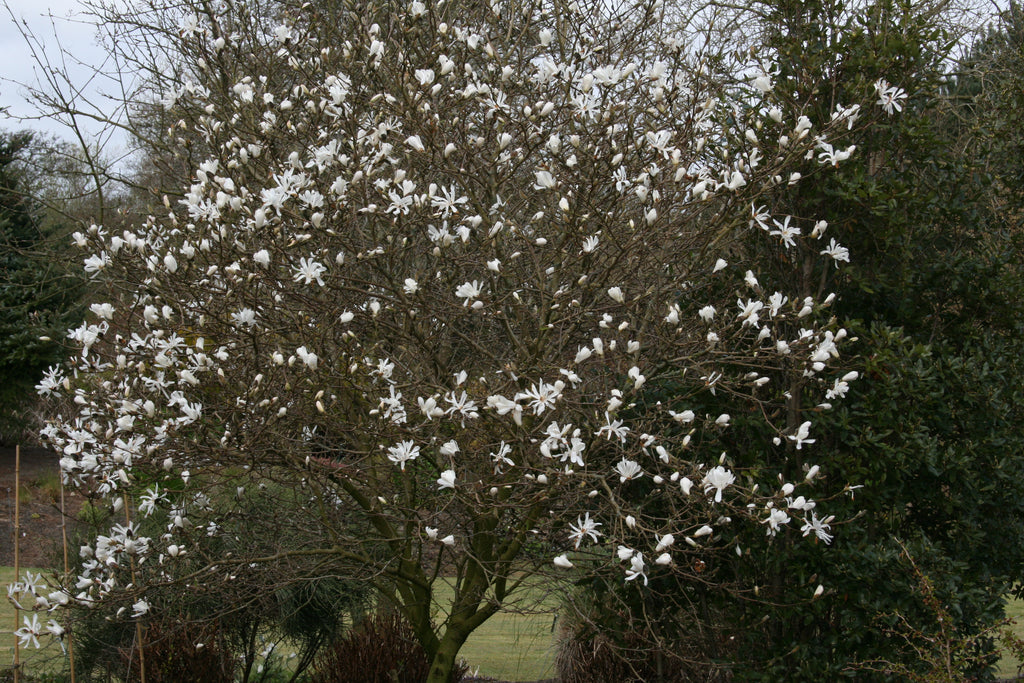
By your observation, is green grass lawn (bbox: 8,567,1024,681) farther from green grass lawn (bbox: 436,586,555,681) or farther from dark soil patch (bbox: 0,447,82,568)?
dark soil patch (bbox: 0,447,82,568)

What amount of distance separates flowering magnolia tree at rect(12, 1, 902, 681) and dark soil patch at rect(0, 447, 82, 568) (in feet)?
21.3

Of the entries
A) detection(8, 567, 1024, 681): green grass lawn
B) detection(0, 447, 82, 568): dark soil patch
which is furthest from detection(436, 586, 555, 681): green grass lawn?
detection(0, 447, 82, 568): dark soil patch

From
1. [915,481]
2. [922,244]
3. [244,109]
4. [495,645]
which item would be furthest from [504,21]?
[495,645]

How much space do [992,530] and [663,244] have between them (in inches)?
85.4

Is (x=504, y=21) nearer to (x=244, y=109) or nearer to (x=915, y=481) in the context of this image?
(x=244, y=109)

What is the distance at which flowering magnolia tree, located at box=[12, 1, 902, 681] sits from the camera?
145 inches

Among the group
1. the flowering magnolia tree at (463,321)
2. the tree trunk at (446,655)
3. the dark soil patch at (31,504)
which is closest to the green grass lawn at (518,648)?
the tree trunk at (446,655)

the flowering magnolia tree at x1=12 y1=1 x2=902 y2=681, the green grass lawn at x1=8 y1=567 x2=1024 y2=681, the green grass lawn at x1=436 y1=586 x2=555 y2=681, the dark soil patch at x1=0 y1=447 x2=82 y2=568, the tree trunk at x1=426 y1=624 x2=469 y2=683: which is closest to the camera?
the flowering magnolia tree at x1=12 y1=1 x2=902 y2=681

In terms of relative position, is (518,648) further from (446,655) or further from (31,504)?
(31,504)

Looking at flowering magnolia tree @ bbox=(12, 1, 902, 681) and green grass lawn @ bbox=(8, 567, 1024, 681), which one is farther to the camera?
green grass lawn @ bbox=(8, 567, 1024, 681)

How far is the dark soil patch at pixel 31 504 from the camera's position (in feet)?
40.0

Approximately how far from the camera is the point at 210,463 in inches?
156

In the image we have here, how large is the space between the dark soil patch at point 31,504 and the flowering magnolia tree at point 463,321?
21.3ft

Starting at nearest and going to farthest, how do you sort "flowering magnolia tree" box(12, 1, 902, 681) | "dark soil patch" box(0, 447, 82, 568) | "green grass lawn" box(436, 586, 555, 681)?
"flowering magnolia tree" box(12, 1, 902, 681), "green grass lawn" box(436, 586, 555, 681), "dark soil patch" box(0, 447, 82, 568)
